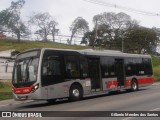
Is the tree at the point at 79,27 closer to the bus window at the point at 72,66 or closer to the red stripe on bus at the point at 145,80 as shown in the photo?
the red stripe on bus at the point at 145,80

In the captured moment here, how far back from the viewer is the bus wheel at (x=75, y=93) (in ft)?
71.5

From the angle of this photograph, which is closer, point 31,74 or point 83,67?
point 31,74

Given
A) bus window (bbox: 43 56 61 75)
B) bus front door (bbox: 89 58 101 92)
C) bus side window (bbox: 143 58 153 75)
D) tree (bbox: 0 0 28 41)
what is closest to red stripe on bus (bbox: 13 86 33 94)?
bus window (bbox: 43 56 61 75)

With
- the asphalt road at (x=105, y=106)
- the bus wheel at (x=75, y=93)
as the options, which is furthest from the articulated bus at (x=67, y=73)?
the asphalt road at (x=105, y=106)

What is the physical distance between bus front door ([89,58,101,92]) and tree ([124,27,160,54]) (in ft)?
219

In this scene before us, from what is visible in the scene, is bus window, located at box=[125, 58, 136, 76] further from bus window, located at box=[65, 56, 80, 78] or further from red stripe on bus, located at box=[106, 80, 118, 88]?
bus window, located at box=[65, 56, 80, 78]

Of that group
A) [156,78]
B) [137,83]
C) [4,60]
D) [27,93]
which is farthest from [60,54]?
[156,78]

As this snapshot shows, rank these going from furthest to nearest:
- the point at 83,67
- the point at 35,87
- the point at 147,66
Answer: the point at 147,66 → the point at 83,67 → the point at 35,87

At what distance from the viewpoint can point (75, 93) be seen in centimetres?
2203

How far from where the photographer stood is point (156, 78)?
50.8 metres

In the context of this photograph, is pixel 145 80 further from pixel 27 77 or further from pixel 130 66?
pixel 27 77

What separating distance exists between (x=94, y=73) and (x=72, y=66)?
2.26m

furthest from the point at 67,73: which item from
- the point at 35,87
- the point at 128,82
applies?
the point at 128,82

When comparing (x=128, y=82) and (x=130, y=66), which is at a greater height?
(x=130, y=66)
